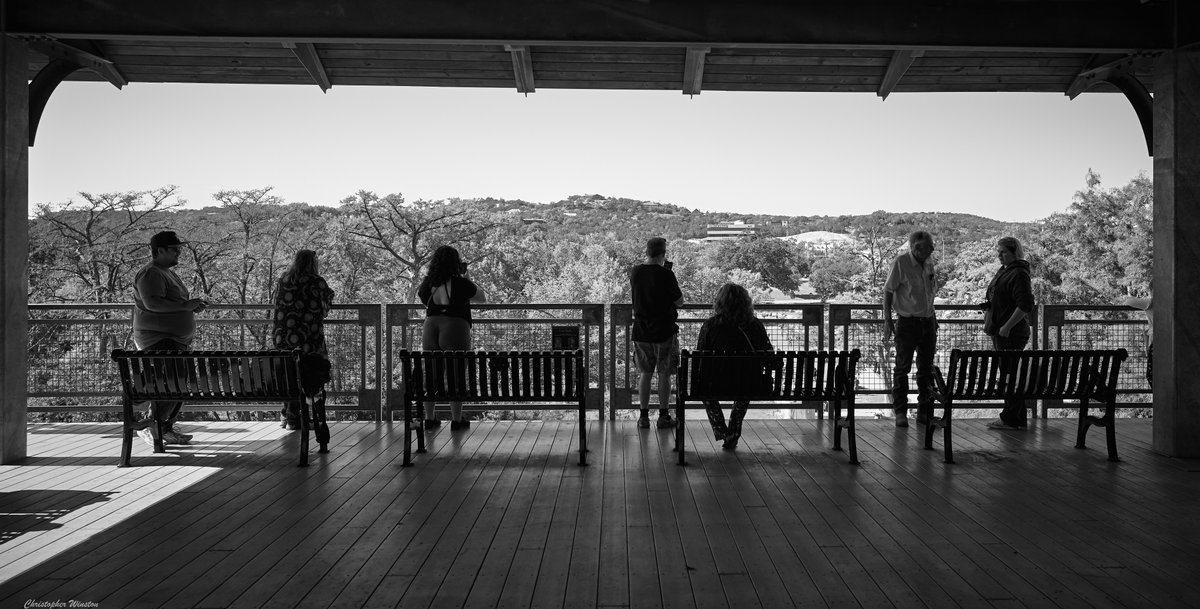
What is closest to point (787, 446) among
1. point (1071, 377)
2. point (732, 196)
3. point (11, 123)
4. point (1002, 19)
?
point (1071, 377)

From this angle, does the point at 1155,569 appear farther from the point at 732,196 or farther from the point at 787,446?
the point at 732,196

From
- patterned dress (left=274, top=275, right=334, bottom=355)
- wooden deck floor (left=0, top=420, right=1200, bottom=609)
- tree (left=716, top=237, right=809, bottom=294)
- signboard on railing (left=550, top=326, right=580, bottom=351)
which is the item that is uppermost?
tree (left=716, top=237, right=809, bottom=294)

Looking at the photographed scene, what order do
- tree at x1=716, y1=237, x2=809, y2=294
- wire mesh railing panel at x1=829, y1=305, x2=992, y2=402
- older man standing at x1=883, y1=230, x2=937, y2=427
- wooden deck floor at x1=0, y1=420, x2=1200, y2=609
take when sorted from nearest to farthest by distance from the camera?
wooden deck floor at x1=0, y1=420, x2=1200, y2=609 < older man standing at x1=883, y1=230, x2=937, y2=427 < wire mesh railing panel at x1=829, y1=305, x2=992, y2=402 < tree at x1=716, y1=237, x2=809, y2=294

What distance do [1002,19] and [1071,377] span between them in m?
2.75

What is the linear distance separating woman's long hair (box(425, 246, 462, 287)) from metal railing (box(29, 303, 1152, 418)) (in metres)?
0.99

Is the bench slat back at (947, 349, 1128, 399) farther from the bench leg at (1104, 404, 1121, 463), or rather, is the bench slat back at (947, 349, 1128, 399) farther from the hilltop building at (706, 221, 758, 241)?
the hilltop building at (706, 221, 758, 241)

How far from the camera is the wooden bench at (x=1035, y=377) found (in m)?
6.24

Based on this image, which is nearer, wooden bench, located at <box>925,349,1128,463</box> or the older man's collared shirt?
wooden bench, located at <box>925,349,1128,463</box>

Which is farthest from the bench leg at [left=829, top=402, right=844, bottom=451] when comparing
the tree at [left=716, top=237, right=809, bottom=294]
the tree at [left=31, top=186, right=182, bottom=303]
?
the tree at [left=716, top=237, right=809, bottom=294]

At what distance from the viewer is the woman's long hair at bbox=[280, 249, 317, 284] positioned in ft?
23.5

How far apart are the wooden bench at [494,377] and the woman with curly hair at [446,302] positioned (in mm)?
1035

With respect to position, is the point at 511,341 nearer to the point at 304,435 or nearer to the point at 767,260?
the point at 304,435

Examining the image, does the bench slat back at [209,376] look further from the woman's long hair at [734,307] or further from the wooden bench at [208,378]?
the woman's long hair at [734,307]

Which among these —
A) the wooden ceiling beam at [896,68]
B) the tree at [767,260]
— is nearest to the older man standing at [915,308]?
the wooden ceiling beam at [896,68]
